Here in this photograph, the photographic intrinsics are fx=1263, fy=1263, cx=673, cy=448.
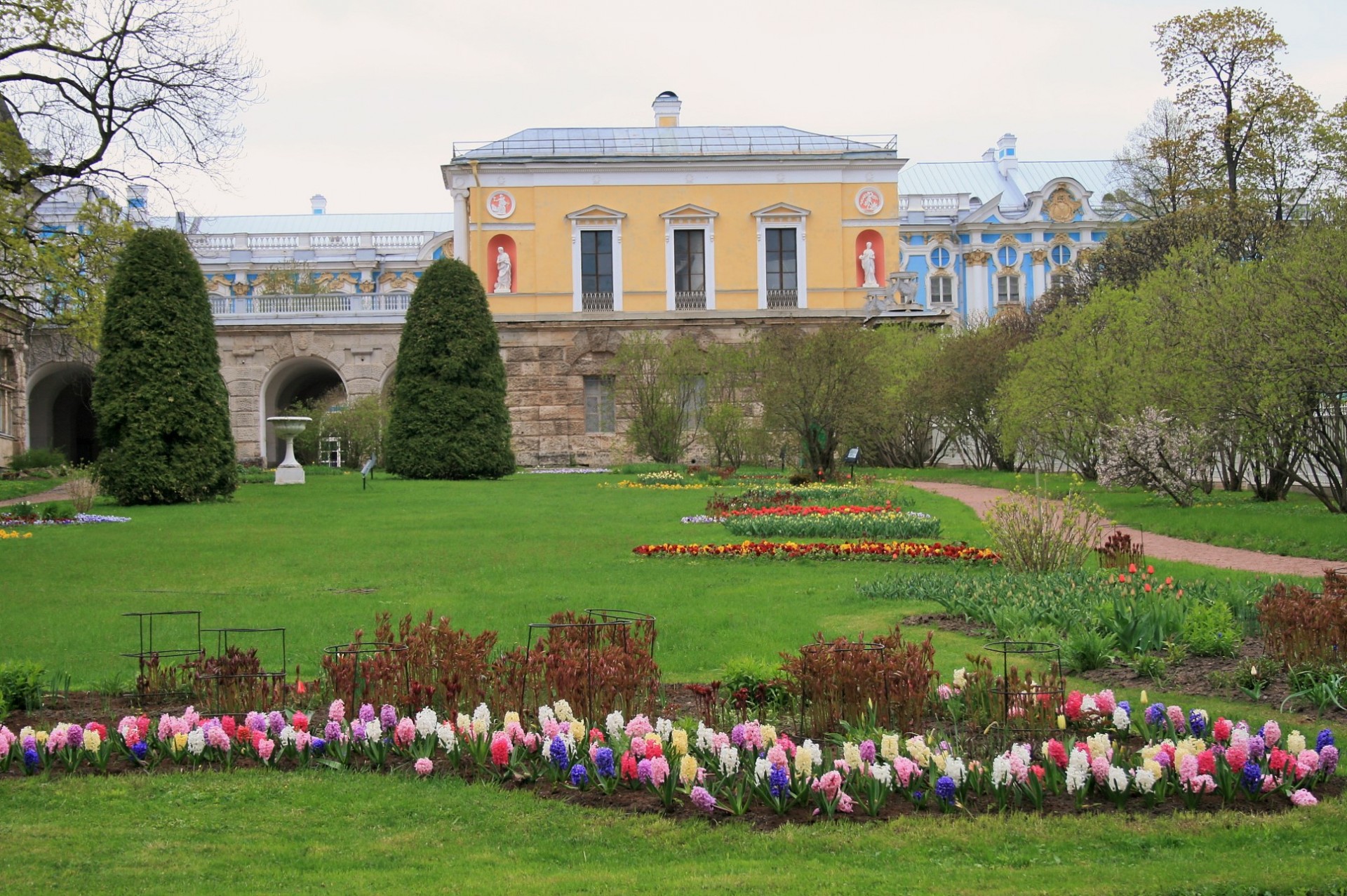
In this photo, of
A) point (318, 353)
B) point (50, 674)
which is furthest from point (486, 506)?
point (318, 353)

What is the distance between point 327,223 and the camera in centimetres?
7294

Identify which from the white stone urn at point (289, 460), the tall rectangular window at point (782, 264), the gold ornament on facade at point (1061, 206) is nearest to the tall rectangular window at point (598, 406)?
the tall rectangular window at point (782, 264)

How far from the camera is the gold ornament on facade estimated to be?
57625mm

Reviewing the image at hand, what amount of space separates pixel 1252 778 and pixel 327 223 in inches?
2862

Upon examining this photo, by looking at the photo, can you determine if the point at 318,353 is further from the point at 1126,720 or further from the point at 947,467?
the point at 1126,720

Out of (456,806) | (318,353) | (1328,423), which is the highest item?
(318,353)

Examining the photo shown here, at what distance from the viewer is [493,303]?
131 ft

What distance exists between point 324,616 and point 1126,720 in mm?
6429

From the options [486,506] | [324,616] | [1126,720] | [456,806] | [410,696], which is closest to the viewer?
[456,806]

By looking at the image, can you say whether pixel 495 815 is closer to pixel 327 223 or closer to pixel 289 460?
pixel 289 460

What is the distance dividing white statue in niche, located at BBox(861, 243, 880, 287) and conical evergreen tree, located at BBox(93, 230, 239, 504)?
24783mm

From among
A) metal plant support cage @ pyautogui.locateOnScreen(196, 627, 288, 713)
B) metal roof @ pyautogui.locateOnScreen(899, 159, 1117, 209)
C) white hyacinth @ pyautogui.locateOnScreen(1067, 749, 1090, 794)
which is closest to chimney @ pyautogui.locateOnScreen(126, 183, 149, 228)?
metal plant support cage @ pyautogui.locateOnScreen(196, 627, 288, 713)

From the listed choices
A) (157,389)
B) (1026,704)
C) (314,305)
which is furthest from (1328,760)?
(314,305)

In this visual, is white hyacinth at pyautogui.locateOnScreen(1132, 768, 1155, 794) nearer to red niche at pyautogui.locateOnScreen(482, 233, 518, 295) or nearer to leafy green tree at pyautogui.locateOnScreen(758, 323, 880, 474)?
leafy green tree at pyautogui.locateOnScreen(758, 323, 880, 474)
